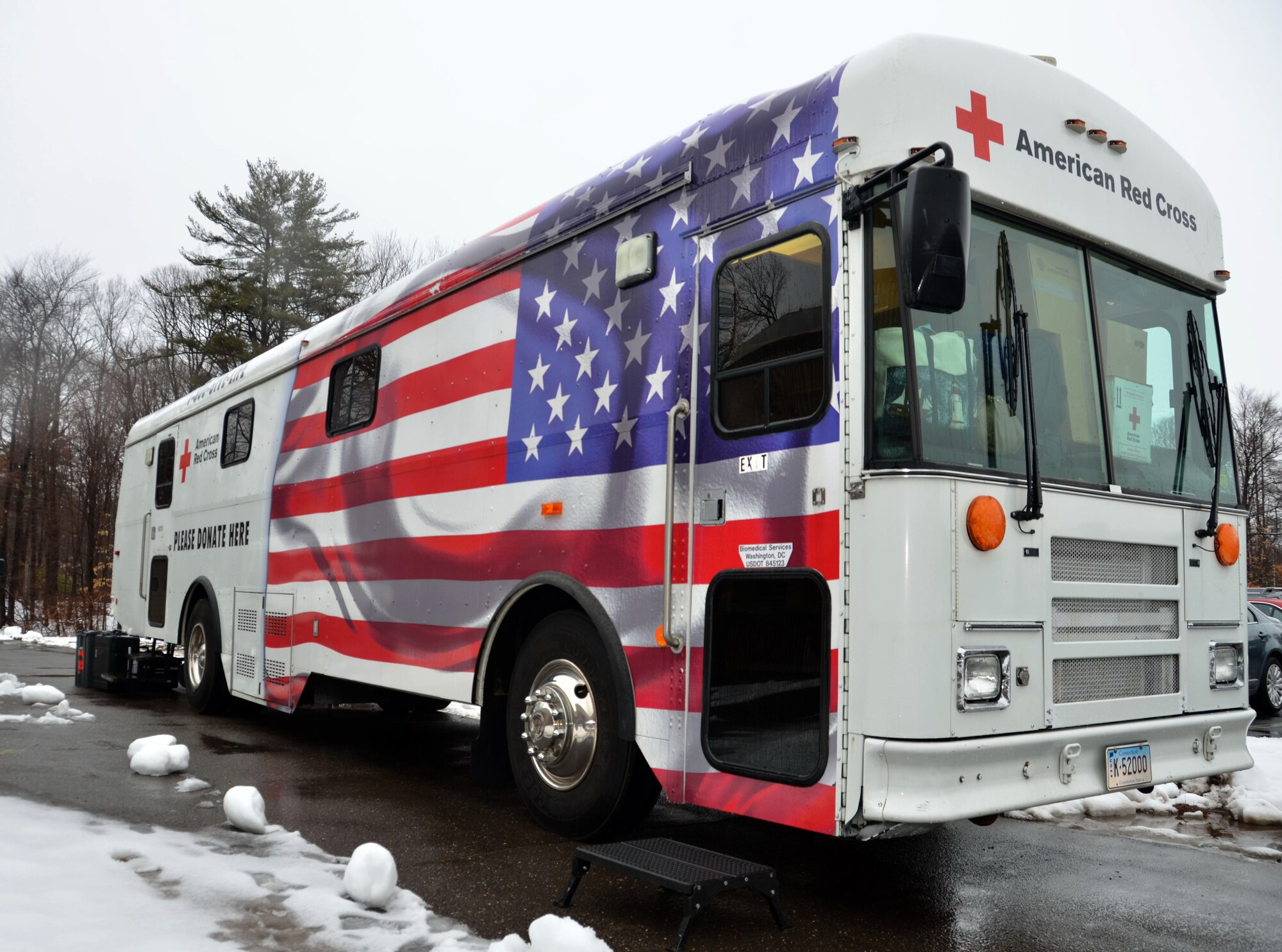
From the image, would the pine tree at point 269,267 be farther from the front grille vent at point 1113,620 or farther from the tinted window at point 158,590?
the front grille vent at point 1113,620

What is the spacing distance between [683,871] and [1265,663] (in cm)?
1123

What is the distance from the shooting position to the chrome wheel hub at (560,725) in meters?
4.99

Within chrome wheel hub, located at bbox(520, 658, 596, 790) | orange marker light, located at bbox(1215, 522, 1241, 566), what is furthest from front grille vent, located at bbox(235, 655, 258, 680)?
orange marker light, located at bbox(1215, 522, 1241, 566)

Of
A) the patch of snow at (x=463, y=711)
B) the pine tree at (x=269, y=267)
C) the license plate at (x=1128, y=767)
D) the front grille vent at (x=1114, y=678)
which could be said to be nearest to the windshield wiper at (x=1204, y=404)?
the front grille vent at (x=1114, y=678)

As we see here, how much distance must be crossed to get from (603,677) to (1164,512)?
8.38ft

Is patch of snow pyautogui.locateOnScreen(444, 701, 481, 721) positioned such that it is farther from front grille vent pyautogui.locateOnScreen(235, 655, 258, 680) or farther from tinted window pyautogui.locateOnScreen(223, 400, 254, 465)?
tinted window pyautogui.locateOnScreen(223, 400, 254, 465)

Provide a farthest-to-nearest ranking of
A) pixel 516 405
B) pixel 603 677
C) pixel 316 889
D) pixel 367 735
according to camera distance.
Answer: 1. pixel 367 735
2. pixel 516 405
3. pixel 603 677
4. pixel 316 889

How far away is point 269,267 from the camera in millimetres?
34406

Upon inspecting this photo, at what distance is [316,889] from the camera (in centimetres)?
422

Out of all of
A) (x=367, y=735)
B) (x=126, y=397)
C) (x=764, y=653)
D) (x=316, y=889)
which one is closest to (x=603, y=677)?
(x=764, y=653)

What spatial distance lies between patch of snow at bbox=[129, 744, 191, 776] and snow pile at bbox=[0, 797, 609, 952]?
1.50 m

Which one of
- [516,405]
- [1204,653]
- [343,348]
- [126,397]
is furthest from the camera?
[126,397]

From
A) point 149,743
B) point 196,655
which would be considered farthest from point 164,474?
point 149,743

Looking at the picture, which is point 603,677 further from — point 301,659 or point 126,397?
point 126,397
